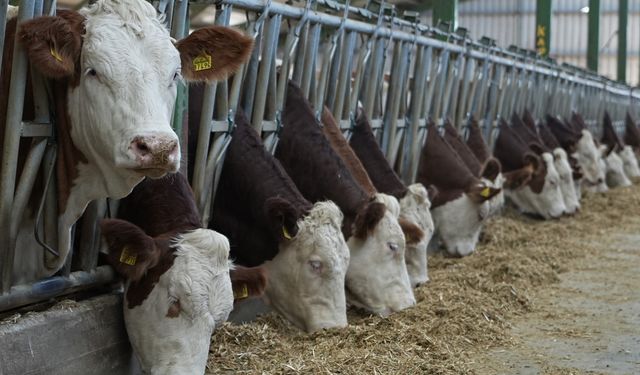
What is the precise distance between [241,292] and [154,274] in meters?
0.50

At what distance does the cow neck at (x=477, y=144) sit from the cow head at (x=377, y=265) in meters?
4.68

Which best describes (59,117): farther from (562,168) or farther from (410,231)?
(562,168)

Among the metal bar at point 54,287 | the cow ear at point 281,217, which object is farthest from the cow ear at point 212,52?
the cow ear at point 281,217

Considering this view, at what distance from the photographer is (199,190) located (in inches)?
244

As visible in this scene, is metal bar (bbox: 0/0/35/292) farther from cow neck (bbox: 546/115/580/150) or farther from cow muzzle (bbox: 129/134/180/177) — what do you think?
cow neck (bbox: 546/115/580/150)

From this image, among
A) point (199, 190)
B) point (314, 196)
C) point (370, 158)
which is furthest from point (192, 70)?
point (370, 158)

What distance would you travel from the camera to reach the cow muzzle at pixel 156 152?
4.13 meters

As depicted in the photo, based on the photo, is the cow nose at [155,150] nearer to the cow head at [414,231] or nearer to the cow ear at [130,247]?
the cow ear at [130,247]

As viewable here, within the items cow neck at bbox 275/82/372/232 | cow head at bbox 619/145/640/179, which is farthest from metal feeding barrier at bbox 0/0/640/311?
cow head at bbox 619/145/640/179

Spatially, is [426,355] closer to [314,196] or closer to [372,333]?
[372,333]

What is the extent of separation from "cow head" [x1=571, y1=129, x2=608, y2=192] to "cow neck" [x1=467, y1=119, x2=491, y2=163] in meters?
4.60

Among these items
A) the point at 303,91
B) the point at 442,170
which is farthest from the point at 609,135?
the point at 303,91

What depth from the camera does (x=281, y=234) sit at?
6262 millimetres

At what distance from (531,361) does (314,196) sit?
1950mm
